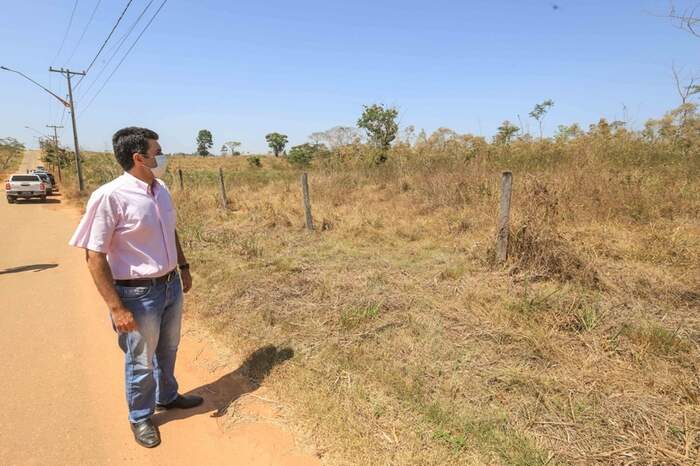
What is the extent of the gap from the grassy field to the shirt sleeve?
1615 millimetres

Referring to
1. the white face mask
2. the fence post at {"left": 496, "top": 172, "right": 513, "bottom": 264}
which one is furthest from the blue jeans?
the fence post at {"left": 496, "top": 172, "right": 513, "bottom": 264}

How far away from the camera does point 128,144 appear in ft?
7.25

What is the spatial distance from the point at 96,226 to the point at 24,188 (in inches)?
859

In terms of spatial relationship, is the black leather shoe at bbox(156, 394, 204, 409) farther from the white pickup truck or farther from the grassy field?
the white pickup truck

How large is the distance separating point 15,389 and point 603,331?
4.84m

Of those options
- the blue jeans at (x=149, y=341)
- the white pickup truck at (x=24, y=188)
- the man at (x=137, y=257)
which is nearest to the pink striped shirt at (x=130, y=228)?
the man at (x=137, y=257)

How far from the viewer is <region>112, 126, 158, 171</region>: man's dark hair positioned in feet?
7.23

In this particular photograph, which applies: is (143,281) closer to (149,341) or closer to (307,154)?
(149,341)

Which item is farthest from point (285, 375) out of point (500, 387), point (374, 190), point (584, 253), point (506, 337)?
point (374, 190)

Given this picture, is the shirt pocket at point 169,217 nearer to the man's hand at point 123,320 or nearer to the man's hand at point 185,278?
the man's hand at point 185,278

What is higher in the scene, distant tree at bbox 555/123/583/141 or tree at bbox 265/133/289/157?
tree at bbox 265/133/289/157

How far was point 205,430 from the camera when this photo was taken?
99.0 inches

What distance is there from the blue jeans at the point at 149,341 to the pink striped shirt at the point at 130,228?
135 mm

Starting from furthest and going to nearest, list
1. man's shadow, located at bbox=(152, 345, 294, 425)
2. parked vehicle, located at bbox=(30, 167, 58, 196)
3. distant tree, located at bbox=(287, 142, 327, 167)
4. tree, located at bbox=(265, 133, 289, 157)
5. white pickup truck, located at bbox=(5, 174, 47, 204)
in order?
tree, located at bbox=(265, 133, 289, 157) → parked vehicle, located at bbox=(30, 167, 58, 196) → white pickup truck, located at bbox=(5, 174, 47, 204) → distant tree, located at bbox=(287, 142, 327, 167) → man's shadow, located at bbox=(152, 345, 294, 425)
